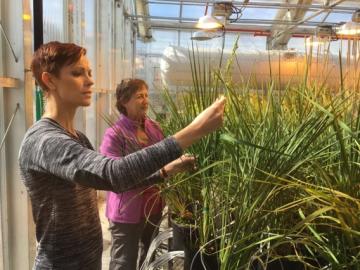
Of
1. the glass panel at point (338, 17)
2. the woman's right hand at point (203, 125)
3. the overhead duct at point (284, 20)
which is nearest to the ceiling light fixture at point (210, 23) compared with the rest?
the overhead duct at point (284, 20)

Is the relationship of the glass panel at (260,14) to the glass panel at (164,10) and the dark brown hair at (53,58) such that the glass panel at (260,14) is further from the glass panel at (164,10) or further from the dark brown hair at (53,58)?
the dark brown hair at (53,58)

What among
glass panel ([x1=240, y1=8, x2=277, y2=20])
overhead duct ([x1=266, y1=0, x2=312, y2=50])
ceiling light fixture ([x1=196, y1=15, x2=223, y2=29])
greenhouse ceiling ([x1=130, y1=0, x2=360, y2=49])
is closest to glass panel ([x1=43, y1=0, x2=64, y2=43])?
ceiling light fixture ([x1=196, y1=15, x2=223, y2=29])

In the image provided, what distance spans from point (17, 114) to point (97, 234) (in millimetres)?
766

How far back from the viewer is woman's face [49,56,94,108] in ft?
3.22

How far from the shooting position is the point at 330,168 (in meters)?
0.69

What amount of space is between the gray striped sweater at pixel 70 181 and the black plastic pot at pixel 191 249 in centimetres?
18

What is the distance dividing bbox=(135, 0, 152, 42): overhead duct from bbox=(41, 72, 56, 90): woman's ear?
5.23 m

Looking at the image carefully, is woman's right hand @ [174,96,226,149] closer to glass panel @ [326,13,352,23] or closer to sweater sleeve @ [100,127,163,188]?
sweater sleeve @ [100,127,163,188]

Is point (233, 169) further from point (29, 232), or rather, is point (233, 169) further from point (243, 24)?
point (243, 24)

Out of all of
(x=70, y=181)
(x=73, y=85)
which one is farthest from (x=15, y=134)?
(x=70, y=181)

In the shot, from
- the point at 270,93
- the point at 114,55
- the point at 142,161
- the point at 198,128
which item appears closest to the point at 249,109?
the point at 270,93

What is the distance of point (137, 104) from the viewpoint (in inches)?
67.7

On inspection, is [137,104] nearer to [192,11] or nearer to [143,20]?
[143,20]

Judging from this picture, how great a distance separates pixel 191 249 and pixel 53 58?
0.60 metres
